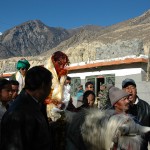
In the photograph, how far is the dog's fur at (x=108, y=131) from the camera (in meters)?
2.12

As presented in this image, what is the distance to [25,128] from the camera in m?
2.12

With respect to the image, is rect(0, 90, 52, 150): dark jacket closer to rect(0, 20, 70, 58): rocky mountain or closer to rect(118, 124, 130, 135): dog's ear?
rect(118, 124, 130, 135): dog's ear

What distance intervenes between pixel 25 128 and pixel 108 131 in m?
0.51

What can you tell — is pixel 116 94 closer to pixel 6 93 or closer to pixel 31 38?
pixel 6 93

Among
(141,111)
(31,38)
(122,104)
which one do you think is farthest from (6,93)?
(31,38)

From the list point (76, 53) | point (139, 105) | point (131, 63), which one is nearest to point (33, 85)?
point (139, 105)

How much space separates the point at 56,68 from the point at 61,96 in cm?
30

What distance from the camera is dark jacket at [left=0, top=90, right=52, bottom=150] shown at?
211 centimetres

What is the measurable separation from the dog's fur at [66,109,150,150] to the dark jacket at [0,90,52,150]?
27cm

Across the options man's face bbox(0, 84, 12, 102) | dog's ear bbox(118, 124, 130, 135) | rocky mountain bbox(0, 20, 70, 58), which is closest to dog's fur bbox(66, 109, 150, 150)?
dog's ear bbox(118, 124, 130, 135)

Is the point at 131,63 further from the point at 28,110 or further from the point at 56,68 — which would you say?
the point at 28,110

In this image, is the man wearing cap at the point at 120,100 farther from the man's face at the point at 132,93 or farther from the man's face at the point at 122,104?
the man's face at the point at 132,93

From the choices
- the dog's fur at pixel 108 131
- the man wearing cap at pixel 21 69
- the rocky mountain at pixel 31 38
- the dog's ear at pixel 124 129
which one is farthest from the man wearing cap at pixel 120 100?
the rocky mountain at pixel 31 38

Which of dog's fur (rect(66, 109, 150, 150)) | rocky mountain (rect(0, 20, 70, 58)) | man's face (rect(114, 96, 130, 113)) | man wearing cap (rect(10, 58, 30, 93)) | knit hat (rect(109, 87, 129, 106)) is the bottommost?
dog's fur (rect(66, 109, 150, 150))
